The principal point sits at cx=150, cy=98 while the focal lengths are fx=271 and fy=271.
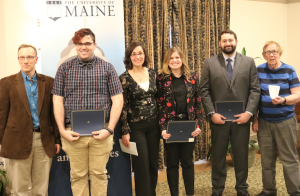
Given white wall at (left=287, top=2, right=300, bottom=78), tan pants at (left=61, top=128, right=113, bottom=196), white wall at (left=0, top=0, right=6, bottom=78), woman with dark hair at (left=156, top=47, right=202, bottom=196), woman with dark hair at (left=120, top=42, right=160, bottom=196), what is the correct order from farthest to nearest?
white wall at (left=287, top=2, right=300, bottom=78)
white wall at (left=0, top=0, right=6, bottom=78)
woman with dark hair at (left=156, top=47, right=202, bottom=196)
woman with dark hair at (left=120, top=42, right=160, bottom=196)
tan pants at (left=61, top=128, right=113, bottom=196)

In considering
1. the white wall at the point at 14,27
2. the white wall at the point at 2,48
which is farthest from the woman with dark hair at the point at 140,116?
the white wall at the point at 2,48

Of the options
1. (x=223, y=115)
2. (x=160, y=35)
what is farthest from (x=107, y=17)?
(x=223, y=115)

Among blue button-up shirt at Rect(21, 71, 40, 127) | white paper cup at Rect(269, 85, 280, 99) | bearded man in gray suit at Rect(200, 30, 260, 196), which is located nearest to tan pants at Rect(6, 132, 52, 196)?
blue button-up shirt at Rect(21, 71, 40, 127)

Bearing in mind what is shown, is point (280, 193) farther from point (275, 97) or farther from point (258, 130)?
point (275, 97)

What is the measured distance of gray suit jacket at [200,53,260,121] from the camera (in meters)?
2.77

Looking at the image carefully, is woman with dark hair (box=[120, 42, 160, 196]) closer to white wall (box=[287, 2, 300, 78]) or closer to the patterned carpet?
the patterned carpet

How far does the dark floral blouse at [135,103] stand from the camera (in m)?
2.48

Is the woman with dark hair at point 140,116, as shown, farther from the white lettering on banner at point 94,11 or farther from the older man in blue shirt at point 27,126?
the white lettering on banner at point 94,11

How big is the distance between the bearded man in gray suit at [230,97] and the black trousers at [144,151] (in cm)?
66

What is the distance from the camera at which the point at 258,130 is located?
294 centimetres

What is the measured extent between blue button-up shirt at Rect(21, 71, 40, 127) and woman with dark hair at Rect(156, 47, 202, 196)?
3.68 ft

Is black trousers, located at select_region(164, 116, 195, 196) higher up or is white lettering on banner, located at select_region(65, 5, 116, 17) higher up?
white lettering on banner, located at select_region(65, 5, 116, 17)

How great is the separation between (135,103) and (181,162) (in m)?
0.75

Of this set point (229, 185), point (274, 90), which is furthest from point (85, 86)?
point (229, 185)
